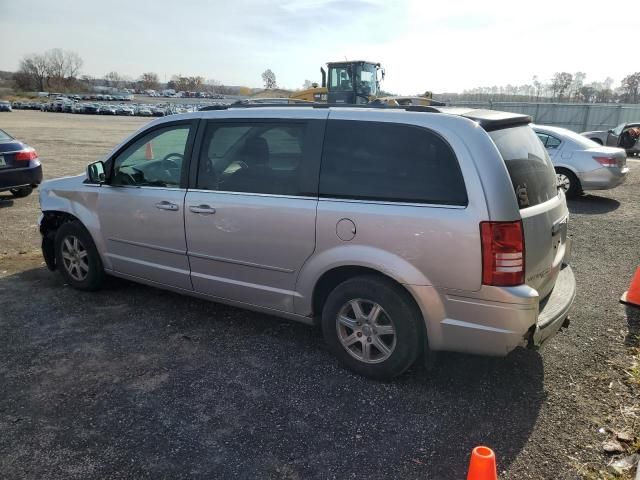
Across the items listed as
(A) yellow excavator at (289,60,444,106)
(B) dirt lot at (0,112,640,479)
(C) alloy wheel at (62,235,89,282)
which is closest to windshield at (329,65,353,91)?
(A) yellow excavator at (289,60,444,106)

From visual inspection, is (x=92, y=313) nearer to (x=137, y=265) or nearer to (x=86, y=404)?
(x=137, y=265)

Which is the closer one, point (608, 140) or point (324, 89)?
point (608, 140)

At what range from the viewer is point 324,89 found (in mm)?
21547

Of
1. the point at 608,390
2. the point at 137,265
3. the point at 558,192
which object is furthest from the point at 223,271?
the point at 608,390

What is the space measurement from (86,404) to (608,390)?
11.4ft

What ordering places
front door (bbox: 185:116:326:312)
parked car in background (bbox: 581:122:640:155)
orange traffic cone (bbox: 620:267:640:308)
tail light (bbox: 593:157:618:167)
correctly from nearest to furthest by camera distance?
front door (bbox: 185:116:326:312) < orange traffic cone (bbox: 620:267:640:308) < tail light (bbox: 593:157:618:167) < parked car in background (bbox: 581:122:640:155)

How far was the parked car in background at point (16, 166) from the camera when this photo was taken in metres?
8.90

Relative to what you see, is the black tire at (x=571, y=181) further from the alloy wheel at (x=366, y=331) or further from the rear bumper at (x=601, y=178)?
the alloy wheel at (x=366, y=331)

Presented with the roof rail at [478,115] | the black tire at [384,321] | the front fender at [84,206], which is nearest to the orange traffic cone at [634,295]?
the roof rail at [478,115]

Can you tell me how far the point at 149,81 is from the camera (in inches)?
6462

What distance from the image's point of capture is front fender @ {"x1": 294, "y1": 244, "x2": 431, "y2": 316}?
10.2ft

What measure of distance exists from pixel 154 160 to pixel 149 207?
46 cm

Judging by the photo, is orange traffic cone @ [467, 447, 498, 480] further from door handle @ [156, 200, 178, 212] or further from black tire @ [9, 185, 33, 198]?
black tire @ [9, 185, 33, 198]

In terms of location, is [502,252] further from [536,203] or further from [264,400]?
[264,400]
